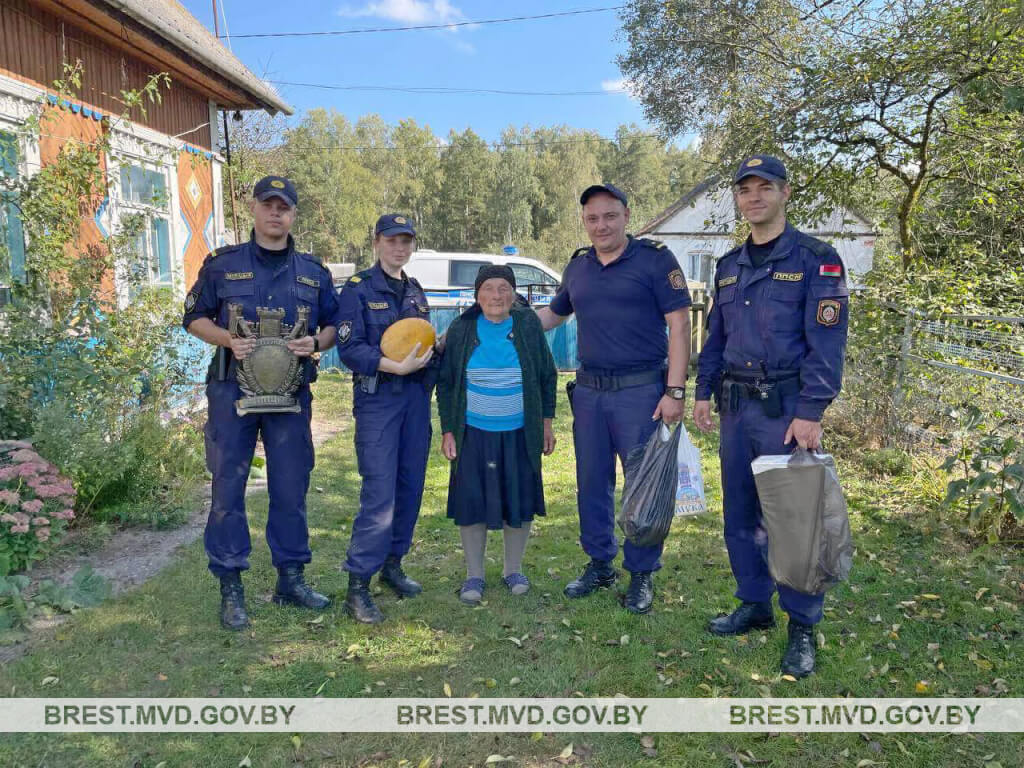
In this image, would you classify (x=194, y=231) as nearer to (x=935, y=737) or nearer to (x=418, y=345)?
(x=418, y=345)

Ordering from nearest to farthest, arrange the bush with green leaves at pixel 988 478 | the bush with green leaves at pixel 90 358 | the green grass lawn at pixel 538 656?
the green grass lawn at pixel 538 656, the bush with green leaves at pixel 988 478, the bush with green leaves at pixel 90 358

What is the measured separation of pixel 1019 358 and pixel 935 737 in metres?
3.25

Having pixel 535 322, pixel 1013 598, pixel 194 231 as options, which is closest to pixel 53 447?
pixel 535 322

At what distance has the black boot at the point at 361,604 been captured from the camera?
345 cm

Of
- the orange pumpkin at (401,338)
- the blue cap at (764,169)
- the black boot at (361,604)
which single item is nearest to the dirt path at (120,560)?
the black boot at (361,604)

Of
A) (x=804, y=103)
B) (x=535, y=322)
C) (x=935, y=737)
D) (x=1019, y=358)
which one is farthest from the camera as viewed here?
(x=804, y=103)

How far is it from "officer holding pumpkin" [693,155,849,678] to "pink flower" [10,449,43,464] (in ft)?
12.0

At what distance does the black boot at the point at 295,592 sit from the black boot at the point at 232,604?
199 millimetres

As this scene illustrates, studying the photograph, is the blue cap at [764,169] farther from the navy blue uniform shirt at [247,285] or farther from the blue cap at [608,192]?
the navy blue uniform shirt at [247,285]

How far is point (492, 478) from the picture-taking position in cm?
356

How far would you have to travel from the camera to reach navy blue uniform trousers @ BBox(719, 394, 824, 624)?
3.00 m

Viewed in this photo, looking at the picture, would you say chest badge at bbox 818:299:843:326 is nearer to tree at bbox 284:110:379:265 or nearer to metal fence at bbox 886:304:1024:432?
metal fence at bbox 886:304:1024:432

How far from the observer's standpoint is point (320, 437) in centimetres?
771

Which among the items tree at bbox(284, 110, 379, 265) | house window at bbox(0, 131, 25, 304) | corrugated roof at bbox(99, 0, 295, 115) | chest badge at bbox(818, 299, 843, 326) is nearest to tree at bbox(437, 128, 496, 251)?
tree at bbox(284, 110, 379, 265)
